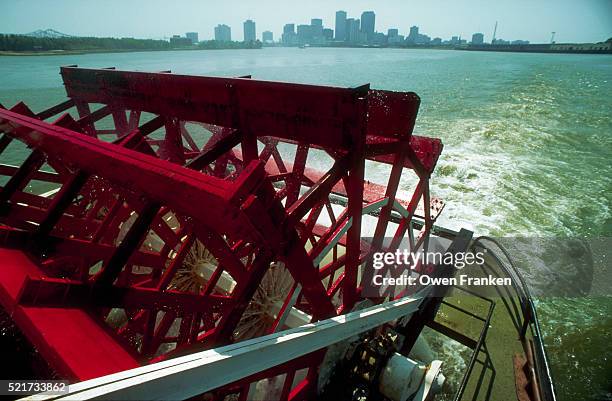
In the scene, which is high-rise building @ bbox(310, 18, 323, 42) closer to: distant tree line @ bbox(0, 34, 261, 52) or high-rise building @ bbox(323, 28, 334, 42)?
high-rise building @ bbox(323, 28, 334, 42)

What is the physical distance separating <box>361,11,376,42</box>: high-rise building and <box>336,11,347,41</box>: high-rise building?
5145 mm

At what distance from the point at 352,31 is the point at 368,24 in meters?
4.68

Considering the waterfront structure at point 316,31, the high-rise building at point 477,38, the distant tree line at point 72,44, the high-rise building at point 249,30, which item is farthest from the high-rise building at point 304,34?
the distant tree line at point 72,44

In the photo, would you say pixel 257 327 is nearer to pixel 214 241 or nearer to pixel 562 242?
pixel 214 241

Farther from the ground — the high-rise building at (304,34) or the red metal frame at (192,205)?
the high-rise building at (304,34)

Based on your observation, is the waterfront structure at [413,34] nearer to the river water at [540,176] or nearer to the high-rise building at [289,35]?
the high-rise building at [289,35]

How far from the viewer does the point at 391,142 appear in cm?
255

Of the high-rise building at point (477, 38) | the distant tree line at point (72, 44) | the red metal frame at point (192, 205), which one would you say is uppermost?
the high-rise building at point (477, 38)

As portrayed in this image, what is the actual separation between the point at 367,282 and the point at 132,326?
193 centimetres

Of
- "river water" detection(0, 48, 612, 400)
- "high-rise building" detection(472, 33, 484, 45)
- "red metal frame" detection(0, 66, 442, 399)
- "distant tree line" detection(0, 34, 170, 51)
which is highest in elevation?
"high-rise building" detection(472, 33, 484, 45)

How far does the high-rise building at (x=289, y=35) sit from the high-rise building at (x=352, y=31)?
16.5 m

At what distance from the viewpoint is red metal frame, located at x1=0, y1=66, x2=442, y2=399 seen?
5.02ft

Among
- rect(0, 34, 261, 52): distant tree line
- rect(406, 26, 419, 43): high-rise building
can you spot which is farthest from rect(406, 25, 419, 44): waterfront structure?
rect(0, 34, 261, 52): distant tree line

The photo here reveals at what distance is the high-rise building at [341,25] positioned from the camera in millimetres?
100750
